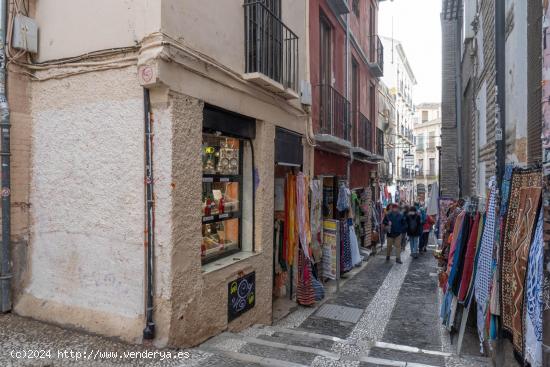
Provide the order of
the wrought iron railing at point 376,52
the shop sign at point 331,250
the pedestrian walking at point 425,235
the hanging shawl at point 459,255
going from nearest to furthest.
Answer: the hanging shawl at point 459,255
the shop sign at point 331,250
the pedestrian walking at point 425,235
the wrought iron railing at point 376,52

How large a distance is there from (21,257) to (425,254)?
11696 millimetres

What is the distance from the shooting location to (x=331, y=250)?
8.00m

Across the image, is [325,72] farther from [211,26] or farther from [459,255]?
[459,255]

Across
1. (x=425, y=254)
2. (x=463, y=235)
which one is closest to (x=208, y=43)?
(x=463, y=235)

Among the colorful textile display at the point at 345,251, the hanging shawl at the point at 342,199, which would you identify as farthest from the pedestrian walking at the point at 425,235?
the colorful textile display at the point at 345,251

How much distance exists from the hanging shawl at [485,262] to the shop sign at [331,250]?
12.5 ft

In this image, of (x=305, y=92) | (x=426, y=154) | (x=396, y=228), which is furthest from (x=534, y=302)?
(x=426, y=154)

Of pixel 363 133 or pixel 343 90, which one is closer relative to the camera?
pixel 343 90

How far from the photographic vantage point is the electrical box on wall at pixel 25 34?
4312 millimetres

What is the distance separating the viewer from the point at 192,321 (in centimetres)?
407

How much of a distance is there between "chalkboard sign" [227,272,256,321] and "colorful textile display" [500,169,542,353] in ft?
9.35

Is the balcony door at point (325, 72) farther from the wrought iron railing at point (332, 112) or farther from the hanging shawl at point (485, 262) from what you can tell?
the hanging shawl at point (485, 262)

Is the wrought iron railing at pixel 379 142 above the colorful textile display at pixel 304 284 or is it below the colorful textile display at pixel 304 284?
above

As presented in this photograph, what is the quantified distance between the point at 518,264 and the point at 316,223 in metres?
4.96
